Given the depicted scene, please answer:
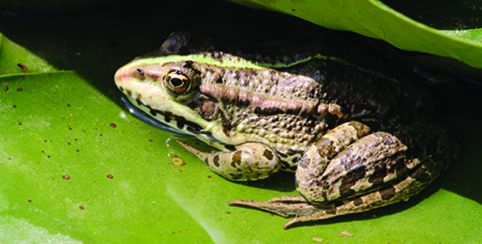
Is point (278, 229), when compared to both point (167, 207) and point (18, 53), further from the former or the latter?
point (18, 53)

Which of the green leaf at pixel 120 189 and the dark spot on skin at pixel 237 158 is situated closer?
the green leaf at pixel 120 189

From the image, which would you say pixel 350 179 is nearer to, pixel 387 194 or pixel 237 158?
pixel 387 194

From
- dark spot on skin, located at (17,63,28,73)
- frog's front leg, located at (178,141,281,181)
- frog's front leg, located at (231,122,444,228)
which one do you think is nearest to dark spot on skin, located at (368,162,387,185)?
frog's front leg, located at (231,122,444,228)

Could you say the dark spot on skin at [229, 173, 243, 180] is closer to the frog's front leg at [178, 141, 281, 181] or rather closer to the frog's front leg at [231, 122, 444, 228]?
the frog's front leg at [178, 141, 281, 181]

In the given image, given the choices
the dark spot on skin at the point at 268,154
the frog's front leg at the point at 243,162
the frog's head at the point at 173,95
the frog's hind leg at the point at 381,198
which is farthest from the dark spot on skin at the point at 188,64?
the frog's hind leg at the point at 381,198

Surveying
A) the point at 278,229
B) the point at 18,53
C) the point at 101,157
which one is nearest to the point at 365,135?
the point at 278,229

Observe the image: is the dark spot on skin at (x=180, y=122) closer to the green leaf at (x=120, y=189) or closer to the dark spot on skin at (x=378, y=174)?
the green leaf at (x=120, y=189)
